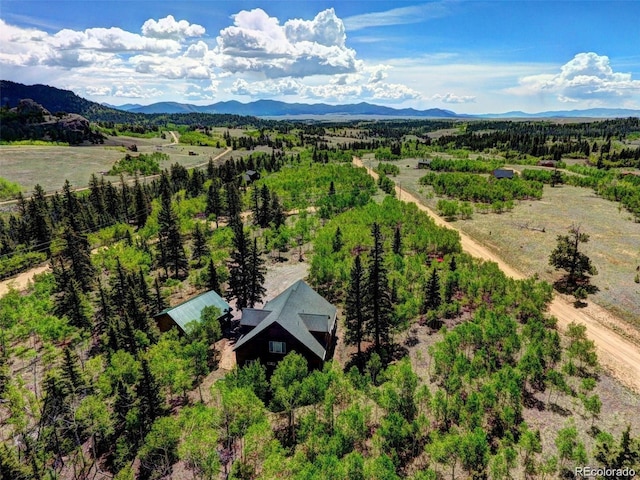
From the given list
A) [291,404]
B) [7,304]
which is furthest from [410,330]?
[7,304]

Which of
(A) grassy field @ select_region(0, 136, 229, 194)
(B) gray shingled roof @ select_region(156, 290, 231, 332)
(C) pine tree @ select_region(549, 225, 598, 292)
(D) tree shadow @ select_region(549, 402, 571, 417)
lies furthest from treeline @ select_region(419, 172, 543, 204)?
(A) grassy field @ select_region(0, 136, 229, 194)

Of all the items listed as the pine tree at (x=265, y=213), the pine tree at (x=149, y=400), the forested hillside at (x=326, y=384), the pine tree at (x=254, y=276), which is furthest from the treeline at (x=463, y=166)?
the pine tree at (x=149, y=400)

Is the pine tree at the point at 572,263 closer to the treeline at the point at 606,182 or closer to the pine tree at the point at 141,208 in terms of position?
the treeline at the point at 606,182

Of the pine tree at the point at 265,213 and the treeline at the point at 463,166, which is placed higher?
the treeline at the point at 463,166

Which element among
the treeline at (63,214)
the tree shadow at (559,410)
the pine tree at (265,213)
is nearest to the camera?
the tree shadow at (559,410)

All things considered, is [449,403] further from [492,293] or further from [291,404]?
[492,293]

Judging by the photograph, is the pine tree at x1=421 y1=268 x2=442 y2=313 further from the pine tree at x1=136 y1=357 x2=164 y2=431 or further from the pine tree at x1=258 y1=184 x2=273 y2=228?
the pine tree at x1=258 y1=184 x2=273 y2=228

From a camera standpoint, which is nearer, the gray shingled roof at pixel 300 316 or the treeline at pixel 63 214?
the gray shingled roof at pixel 300 316
